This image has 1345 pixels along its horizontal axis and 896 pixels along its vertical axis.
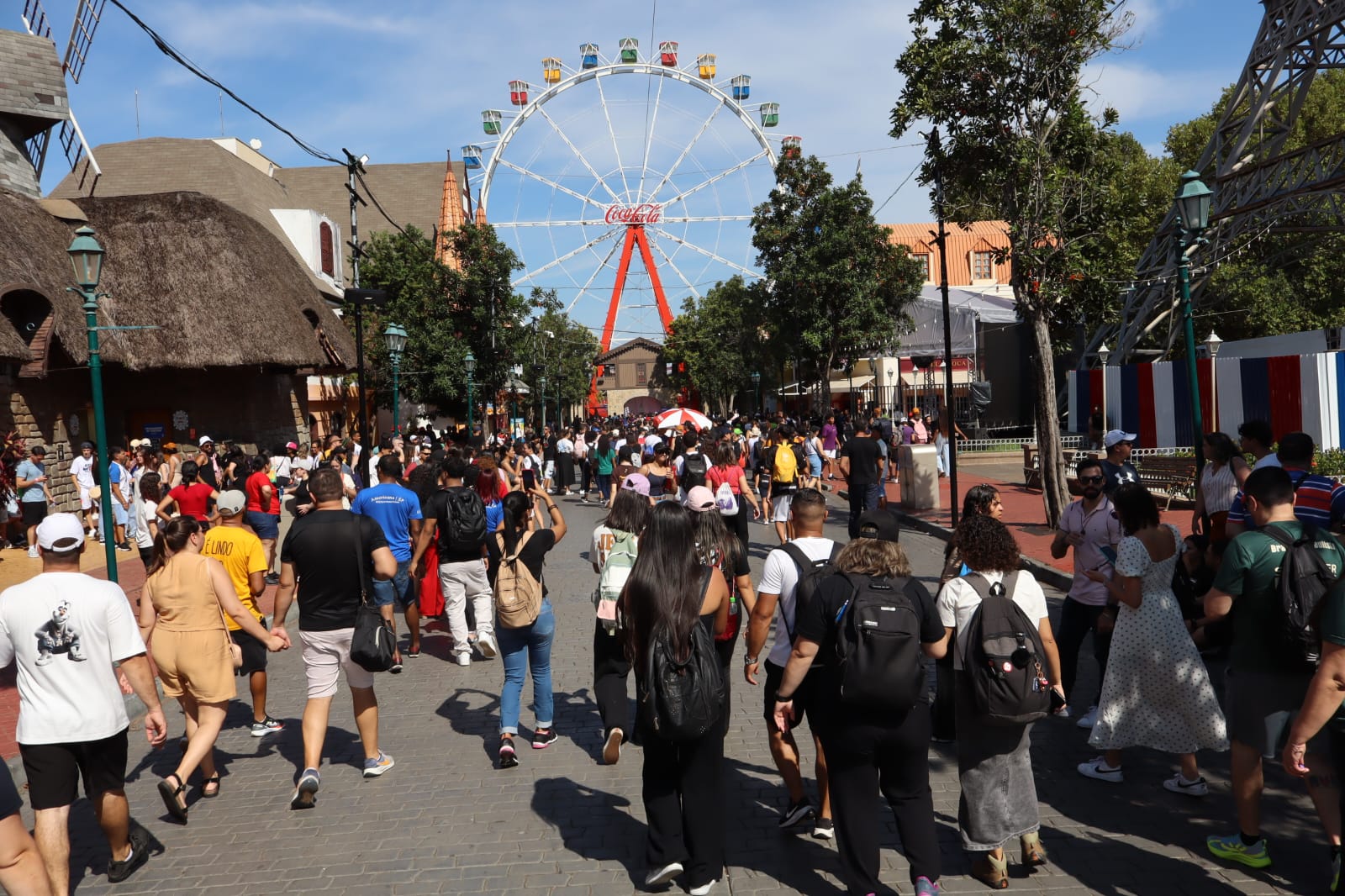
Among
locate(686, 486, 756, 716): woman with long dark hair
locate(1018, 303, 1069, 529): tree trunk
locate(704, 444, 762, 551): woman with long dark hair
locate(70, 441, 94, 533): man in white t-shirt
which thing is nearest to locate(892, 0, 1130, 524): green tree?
locate(1018, 303, 1069, 529): tree trunk

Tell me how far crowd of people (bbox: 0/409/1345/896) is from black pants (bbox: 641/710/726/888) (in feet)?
0.04

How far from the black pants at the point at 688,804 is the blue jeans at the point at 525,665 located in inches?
74.8

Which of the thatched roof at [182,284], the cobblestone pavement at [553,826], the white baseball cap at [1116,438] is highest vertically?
the thatched roof at [182,284]

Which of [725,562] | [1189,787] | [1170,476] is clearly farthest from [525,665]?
[1170,476]

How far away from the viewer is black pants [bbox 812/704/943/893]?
3986 millimetres

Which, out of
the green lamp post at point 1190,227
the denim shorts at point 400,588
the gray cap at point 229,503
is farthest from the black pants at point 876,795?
the green lamp post at point 1190,227

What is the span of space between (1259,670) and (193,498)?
30.4ft

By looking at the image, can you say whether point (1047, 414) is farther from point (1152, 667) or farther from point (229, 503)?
point (229, 503)

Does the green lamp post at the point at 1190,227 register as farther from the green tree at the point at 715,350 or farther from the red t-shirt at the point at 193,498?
the green tree at the point at 715,350

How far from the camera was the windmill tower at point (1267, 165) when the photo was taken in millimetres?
22047

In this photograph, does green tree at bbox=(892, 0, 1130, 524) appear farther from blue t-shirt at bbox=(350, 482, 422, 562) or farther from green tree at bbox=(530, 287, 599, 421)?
green tree at bbox=(530, 287, 599, 421)

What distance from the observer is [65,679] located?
430 centimetres

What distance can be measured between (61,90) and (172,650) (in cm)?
2251

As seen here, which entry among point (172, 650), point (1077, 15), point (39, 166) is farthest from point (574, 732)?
point (39, 166)
